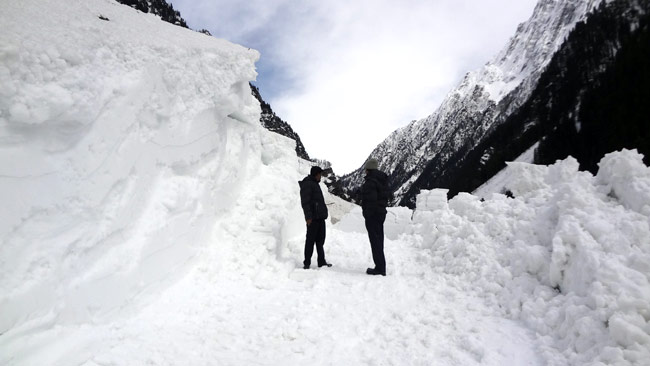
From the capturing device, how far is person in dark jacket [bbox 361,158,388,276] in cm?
678

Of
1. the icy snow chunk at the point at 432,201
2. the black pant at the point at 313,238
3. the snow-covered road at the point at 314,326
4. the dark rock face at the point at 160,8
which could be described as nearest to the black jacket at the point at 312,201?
the black pant at the point at 313,238

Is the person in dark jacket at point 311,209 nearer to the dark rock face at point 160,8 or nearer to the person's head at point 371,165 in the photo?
the person's head at point 371,165

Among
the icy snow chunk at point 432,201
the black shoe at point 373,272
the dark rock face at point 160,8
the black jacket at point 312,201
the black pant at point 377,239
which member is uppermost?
the dark rock face at point 160,8

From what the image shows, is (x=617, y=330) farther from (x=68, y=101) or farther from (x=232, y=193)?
(x=232, y=193)

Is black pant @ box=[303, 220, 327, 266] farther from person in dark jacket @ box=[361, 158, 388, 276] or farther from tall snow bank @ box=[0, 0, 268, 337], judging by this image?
tall snow bank @ box=[0, 0, 268, 337]

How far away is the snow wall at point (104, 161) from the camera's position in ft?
12.1

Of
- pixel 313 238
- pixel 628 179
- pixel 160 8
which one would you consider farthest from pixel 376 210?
pixel 160 8

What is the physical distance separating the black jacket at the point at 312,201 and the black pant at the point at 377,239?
2.96 ft

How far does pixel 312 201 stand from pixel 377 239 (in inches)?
53.2

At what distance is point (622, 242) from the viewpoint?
4.61 m

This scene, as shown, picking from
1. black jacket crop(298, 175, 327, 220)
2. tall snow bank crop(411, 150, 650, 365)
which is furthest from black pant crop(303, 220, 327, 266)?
tall snow bank crop(411, 150, 650, 365)

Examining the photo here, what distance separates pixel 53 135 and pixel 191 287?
270 cm

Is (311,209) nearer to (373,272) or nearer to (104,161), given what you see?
(373,272)

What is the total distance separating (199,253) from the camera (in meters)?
6.22
